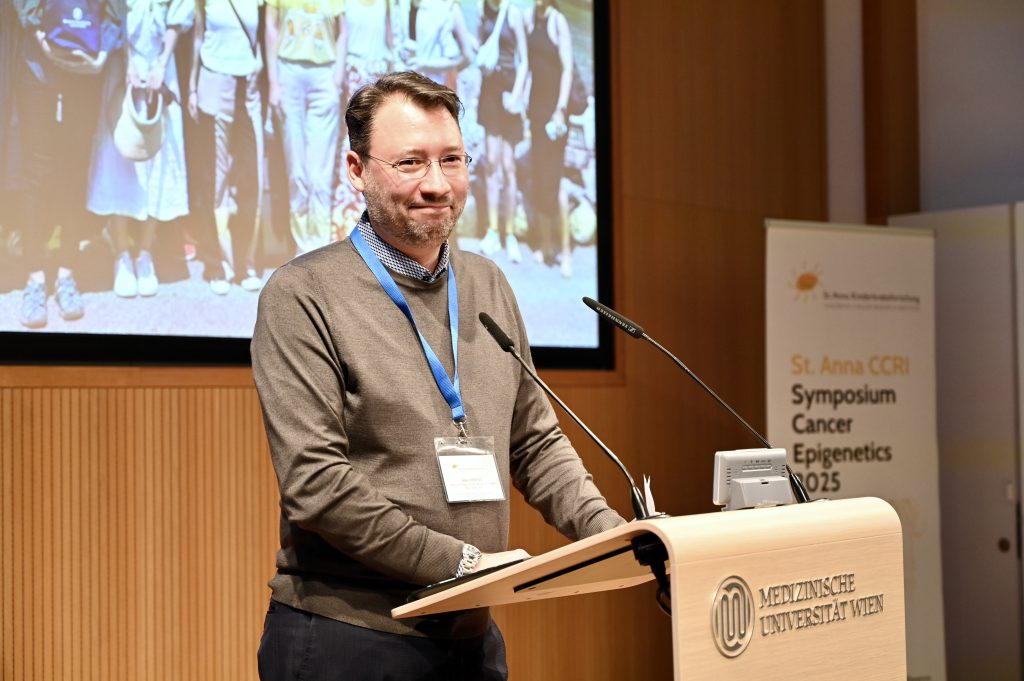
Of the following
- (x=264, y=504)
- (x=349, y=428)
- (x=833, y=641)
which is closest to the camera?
(x=833, y=641)

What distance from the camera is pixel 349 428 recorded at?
1.87 meters

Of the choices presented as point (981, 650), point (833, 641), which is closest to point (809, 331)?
point (981, 650)

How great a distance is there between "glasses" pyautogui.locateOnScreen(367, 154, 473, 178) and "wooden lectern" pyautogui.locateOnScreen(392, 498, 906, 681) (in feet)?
2.56

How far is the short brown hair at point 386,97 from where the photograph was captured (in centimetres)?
201

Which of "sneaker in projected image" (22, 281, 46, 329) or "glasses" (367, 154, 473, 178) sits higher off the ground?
"glasses" (367, 154, 473, 178)

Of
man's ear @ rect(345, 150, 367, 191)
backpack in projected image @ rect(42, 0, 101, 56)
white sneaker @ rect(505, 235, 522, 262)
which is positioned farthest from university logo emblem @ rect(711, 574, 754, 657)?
white sneaker @ rect(505, 235, 522, 262)

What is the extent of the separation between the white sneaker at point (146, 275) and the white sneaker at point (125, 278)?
15 mm

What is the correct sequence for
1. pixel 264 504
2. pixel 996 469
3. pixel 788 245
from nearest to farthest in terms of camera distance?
1. pixel 264 504
2. pixel 788 245
3. pixel 996 469

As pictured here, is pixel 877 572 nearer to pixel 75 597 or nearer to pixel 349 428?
pixel 349 428

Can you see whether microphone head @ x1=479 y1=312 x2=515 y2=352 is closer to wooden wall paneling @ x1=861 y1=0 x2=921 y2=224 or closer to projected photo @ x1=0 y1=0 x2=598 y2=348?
projected photo @ x1=0 y1=0 x2=598 y2=348

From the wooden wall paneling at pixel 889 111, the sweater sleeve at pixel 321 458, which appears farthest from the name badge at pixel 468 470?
the wooden wall paneling at pixel 889 111

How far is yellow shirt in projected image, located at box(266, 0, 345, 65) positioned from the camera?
12.1 ft

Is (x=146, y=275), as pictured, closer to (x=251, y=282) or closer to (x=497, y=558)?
(x=251, y=282)

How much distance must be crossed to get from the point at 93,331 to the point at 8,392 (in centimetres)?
29
